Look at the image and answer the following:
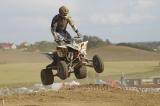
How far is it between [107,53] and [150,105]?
7507 cm

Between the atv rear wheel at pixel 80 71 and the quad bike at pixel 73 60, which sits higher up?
the quad bike at pixel 73 60

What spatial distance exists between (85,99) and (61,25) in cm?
698

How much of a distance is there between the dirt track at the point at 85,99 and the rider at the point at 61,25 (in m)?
4.66

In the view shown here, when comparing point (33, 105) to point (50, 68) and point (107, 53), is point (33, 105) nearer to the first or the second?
point (50, 68)

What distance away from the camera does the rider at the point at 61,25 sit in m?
16.0

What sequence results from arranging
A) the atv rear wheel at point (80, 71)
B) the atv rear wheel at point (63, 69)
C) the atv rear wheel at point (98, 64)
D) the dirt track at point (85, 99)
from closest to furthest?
the atv rear wheel at point (63, 69), the atv rear wheel at point (98, 64), the atv rear wheel at point (80, 71), the dirt track at point (85, 99)

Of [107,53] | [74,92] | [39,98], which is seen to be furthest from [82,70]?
[107,53]

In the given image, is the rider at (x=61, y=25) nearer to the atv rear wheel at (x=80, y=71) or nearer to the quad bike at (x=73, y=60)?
the quad bike at (x=73, y=60)

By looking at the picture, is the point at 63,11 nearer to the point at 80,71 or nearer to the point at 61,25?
the point at 61,25

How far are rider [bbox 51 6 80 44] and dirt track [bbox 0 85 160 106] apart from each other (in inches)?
184

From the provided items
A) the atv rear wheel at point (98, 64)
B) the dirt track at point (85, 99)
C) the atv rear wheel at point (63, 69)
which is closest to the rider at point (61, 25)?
the atv rear wheel at point (63, 69)

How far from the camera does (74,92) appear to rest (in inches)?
978

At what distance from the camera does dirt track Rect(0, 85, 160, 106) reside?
20.6 meters

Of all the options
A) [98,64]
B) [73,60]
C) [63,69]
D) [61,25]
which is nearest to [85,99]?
[98,64]
